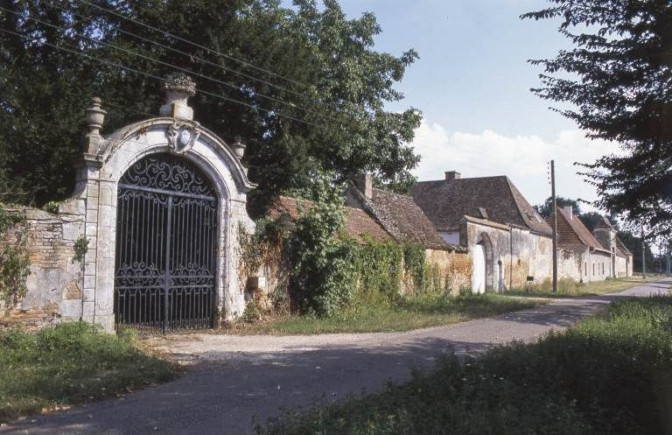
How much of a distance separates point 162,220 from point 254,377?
520cm

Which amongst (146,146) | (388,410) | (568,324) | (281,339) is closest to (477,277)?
(568,324)

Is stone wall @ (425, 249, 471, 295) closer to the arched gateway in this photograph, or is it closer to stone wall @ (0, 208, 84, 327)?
the arched gateway

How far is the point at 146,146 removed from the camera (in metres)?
11.6

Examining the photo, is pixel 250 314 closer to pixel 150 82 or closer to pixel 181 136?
pixel 181 136

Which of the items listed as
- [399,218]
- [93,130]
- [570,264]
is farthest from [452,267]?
[570,264]

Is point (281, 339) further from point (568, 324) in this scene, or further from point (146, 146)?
point (568, 324)

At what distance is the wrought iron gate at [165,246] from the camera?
11.5 m

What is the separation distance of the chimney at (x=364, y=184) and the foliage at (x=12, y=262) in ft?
49.9

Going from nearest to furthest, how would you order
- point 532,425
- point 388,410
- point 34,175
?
point 532,425 → point 388,410 → point 34,175

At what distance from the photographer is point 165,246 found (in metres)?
12.1

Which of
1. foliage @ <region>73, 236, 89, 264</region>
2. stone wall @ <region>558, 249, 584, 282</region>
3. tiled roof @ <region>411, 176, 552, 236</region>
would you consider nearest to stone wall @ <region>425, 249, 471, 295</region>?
tiled roof @ <region>411, 176, 552, 236</region>

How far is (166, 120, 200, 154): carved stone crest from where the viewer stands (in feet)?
39.2

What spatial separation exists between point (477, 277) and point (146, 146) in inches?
737

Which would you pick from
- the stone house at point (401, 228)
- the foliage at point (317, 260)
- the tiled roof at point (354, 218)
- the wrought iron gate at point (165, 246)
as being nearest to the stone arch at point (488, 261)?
the stone house at point (401, 228)
